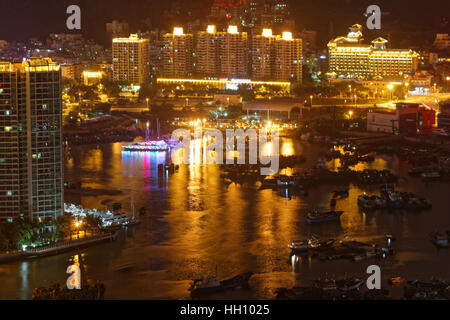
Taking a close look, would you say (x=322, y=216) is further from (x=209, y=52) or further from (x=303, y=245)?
(x=209, y=52)

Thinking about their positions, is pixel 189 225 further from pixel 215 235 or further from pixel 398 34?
pixel 398 34

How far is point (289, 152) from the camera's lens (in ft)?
43.9

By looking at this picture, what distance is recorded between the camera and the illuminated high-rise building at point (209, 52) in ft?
64.5

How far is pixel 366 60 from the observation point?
19.8 m

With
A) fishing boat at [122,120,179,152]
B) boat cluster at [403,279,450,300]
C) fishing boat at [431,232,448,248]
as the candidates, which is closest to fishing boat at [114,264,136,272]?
boat cluster at [403,279,450,300]

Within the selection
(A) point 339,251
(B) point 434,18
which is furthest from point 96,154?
(B) point 434,18

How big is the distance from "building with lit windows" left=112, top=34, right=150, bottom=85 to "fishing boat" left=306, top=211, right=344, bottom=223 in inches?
424

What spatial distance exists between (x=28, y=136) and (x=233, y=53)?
1128 centimetres

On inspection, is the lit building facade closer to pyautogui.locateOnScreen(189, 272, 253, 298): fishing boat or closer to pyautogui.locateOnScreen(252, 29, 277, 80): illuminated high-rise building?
pyautogui.locateOnScreen(252, 29, 277, 80): illuminated high-rise building

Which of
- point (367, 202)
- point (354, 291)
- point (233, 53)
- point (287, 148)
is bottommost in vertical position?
point (354, 291)

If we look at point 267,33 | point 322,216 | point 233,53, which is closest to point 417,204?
point 322,216

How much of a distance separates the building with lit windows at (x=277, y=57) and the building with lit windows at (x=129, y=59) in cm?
240

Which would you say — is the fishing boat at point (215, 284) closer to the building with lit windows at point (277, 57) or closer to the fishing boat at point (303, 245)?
the fishing boat at point (303, 245)

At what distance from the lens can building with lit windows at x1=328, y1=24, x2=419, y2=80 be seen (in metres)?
19.5
